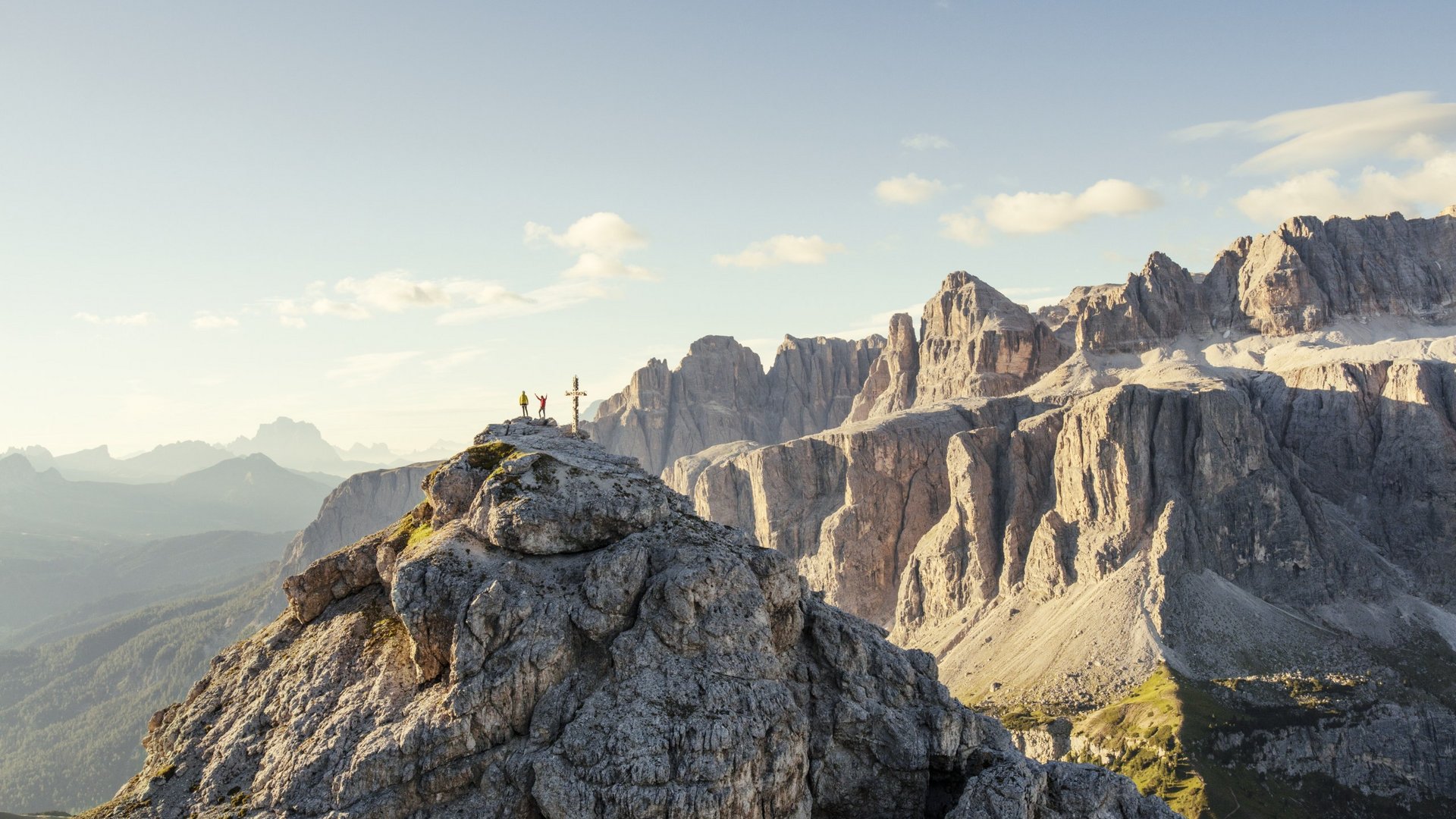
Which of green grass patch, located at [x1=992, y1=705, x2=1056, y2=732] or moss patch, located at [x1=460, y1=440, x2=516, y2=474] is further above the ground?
moss patch, located at [x1=460, y1=440, x2=516, y2=474]

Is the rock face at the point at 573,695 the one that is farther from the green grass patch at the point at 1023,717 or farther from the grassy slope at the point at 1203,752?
the green grass patch at the point at 1023,717

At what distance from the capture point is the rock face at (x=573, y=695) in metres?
A: 41.8

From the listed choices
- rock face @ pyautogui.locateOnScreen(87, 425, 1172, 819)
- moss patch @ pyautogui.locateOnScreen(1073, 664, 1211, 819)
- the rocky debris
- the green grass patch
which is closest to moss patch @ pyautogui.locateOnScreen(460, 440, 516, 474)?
rock face @ pyautogui.locateOnScreen(87, 425, 1172, 819)

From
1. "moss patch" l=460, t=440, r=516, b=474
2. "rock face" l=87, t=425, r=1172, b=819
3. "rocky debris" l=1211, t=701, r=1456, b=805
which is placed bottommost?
"rocky debris" l=1211, t=701, r=1456, b=805

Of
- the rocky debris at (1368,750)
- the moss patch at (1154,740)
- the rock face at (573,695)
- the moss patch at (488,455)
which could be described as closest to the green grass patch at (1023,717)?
the moss patch at (1154,740)

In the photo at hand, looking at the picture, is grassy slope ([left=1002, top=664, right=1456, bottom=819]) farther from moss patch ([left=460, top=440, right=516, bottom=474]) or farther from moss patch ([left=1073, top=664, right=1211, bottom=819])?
moss patch ([left=460, top=440, right=516, bottom=474])

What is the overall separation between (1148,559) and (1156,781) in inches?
2488

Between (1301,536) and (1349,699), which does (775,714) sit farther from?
(1301,536)

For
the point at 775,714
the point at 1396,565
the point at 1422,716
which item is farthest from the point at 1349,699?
the point at 775,714

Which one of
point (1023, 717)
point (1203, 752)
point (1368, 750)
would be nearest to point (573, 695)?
point (1203, 752)

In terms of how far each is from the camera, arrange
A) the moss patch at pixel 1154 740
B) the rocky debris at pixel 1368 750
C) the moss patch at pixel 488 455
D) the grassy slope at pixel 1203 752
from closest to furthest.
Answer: the moss patch at pixel 488 455 → the grassy slope at pixel 1203 752 → the moss patch at pixel 1154 740 → the rocky debris at pixel 1368 750

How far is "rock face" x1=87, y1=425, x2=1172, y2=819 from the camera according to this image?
41.8m

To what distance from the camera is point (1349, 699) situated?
15125cm

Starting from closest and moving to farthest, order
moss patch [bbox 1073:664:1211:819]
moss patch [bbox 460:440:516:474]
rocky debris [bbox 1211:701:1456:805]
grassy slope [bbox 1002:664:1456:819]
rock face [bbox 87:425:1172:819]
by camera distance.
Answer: rock face [bbox 87:425:1172:819]
moss patch [bbox 460:440:516:474]
grassy slope [bbox 1002:664:1456:819]
moss patch [bbox 1073:664:1211:819]
rocky debris [bbox 1211:701:1456:805]
